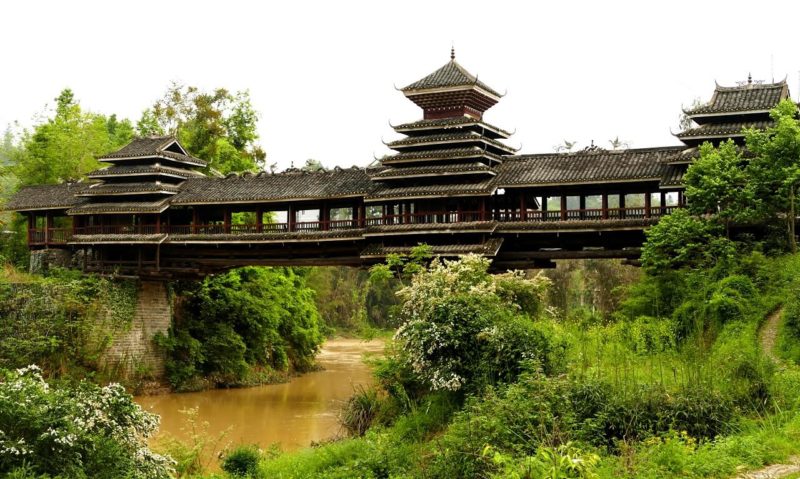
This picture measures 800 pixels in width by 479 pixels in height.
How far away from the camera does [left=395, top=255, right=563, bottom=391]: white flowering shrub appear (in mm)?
13664

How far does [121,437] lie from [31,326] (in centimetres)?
1642

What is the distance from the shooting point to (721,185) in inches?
754

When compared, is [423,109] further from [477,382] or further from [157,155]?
[477,382]

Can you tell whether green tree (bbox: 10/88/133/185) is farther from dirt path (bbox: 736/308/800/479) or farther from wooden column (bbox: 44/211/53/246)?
dirt path (bbox: 736/308/800/479)

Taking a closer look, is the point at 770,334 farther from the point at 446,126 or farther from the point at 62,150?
the point at 62,150

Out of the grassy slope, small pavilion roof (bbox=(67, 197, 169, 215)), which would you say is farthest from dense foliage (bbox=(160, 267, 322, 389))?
the grassy slope

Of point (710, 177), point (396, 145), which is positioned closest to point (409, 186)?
point (396, 145)

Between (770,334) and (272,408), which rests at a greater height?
(770,334)

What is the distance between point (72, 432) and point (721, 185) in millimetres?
13681

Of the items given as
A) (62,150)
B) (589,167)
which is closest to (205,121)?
(62,150)

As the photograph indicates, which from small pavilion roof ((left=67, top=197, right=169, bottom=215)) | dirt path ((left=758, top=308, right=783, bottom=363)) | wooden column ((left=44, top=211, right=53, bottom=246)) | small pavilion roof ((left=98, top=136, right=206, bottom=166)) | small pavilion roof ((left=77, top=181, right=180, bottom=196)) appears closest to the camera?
dirt path ((left=758, top=308, right=783, bottom=363))

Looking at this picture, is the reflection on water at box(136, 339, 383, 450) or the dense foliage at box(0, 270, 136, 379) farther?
the dense foliage at box(0, 270, 136, 379)

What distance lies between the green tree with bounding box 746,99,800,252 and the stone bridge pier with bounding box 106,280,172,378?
19.0 metres

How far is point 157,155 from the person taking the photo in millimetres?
28078
